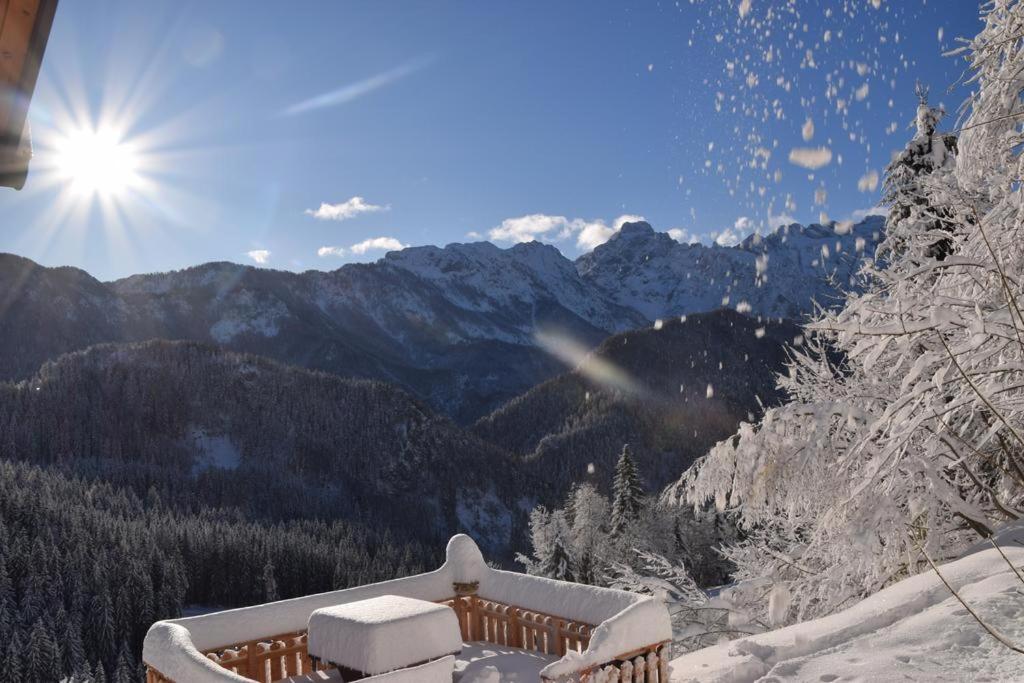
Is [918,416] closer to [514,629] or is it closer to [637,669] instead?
[637,669]

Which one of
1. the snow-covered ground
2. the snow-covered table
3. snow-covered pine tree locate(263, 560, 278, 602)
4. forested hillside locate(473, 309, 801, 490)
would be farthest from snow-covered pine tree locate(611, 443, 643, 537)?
forested hillside locate(473, 309, 801, 490)

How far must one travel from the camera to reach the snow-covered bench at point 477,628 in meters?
5.56

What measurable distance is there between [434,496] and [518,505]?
19.6 metres

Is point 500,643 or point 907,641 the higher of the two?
point 500,643

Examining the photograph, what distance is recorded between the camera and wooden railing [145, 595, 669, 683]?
5.81 meters

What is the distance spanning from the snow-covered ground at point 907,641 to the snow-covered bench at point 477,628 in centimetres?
60

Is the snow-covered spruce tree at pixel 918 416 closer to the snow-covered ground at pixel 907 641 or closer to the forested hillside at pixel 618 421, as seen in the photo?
the snow-covered ground at pixel 907 641

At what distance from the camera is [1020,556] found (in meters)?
5.71

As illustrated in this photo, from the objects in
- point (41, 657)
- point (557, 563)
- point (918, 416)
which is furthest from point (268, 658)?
point (41, 657)

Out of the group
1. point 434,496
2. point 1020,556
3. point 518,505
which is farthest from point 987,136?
point 434,496

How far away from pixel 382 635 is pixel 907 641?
3.66m

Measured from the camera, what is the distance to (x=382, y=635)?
576 centimetres

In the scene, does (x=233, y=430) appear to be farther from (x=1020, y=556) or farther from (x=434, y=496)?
(x=1020, y=556)

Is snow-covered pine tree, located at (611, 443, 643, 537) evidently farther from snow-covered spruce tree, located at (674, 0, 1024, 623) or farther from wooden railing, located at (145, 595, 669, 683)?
wooden railing, located at (145, 595, 669, 683)
